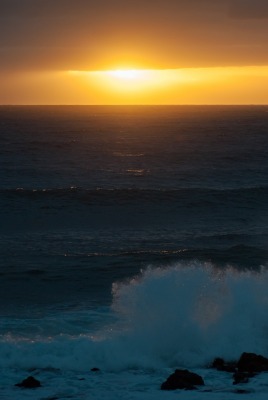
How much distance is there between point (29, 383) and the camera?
1150 cm

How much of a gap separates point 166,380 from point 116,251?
12.7 meters

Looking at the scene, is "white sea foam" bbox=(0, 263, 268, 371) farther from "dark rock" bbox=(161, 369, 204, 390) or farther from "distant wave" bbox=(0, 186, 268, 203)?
"distant wave" bbox=(0, 186, 268, 203)

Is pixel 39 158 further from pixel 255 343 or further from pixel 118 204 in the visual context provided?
pixel 255 343

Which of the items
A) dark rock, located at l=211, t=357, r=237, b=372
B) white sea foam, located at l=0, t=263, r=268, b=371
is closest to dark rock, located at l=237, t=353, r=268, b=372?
dark rock, located at l=211, t=357, r=237, b=372

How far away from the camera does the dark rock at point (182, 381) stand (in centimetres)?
1129

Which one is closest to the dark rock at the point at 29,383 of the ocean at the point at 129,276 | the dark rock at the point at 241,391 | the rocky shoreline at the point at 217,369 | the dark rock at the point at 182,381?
the rocky shoreline at the point at 217,369

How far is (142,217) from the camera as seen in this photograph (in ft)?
103

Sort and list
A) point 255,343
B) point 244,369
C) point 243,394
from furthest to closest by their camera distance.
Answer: point 255,343, point 244,369, point 243,394

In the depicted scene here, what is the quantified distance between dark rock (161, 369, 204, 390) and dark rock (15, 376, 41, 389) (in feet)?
6.17

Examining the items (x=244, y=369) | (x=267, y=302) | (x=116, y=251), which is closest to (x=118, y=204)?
(x=116, y=251)

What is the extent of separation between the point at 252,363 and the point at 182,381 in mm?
1412

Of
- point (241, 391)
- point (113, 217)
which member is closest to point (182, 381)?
point (241, 391)

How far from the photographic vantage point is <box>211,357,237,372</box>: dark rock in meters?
12.3

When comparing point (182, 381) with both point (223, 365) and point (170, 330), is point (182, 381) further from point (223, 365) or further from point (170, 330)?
point (170, 330)
